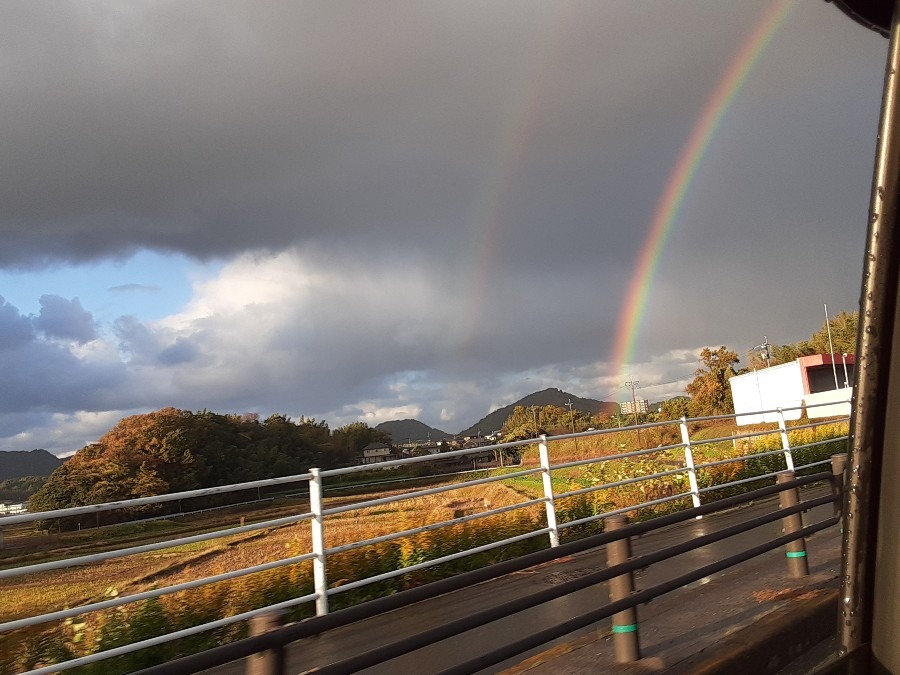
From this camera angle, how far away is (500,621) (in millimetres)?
5348

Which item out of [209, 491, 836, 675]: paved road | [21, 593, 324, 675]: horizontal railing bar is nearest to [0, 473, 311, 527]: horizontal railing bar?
[21, 593, 324, 675]: horizontal railing bar

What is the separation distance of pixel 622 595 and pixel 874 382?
253 cm

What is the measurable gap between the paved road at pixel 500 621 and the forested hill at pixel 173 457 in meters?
69.5

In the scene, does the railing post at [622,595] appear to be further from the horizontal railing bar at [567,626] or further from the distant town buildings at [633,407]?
the distant town buildings at [633,407]

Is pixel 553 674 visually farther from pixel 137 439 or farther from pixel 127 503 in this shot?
pixel 137 439

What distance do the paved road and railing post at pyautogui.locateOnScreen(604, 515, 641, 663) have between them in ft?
2.22

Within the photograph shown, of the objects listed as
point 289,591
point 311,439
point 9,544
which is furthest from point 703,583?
point 311,439

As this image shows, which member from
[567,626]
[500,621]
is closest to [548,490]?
[500,621]

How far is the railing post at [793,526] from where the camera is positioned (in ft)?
16.2

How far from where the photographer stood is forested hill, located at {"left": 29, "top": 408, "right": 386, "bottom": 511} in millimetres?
76938

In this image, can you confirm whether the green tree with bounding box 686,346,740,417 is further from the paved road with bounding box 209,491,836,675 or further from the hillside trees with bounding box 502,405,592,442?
the paved road with bounding box 209,491,836,675

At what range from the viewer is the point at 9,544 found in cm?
6856

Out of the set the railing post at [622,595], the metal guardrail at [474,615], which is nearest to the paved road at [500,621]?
the railing post at [622,595]

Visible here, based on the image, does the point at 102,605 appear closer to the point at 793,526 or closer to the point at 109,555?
the point at 109,555
